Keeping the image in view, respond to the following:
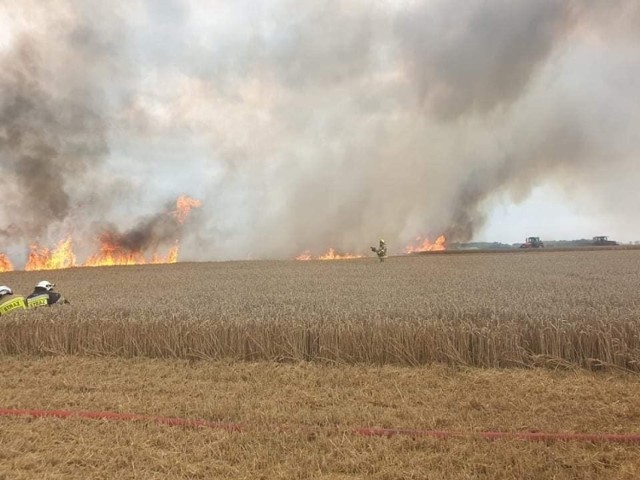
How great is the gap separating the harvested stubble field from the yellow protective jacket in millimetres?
1449

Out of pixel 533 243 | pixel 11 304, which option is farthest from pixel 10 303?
pixel 533 243

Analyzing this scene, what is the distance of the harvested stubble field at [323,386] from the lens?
566 centimetres

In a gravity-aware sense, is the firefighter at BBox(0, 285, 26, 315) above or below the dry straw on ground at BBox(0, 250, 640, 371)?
above

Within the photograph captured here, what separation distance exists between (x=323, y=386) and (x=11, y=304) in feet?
32.0

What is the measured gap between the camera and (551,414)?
278 inches

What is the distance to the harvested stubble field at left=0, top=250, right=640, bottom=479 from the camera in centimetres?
566

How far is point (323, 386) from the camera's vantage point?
851cm

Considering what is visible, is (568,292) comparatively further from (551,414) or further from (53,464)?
(53,464)

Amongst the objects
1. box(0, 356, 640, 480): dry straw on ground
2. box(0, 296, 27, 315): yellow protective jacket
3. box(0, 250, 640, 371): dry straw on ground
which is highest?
box(0, 296, 27, 315): yellow protective jacket

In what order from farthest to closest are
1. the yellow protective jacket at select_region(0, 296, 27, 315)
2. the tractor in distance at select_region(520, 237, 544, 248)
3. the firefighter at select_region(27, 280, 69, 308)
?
the tractor in distance at select_region(520, 237, 544, 248)
the firefighter at select_region(27, 280, 69, 308)
the yellow protective jacket at select_region(0, 296, 27, 315)

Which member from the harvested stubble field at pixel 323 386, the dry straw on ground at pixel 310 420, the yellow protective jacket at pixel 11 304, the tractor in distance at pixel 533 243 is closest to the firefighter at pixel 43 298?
the yellow protective jacket at pixel 11 304

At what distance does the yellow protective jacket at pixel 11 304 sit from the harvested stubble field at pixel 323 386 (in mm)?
1449

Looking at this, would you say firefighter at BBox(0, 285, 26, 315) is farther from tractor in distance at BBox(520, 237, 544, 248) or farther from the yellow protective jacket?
tractor in distance at BBox(520, 237, 544, 248)

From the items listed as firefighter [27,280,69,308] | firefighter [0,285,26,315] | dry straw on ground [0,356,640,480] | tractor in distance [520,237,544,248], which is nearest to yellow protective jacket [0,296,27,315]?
firefighter [0,285,26,315]
